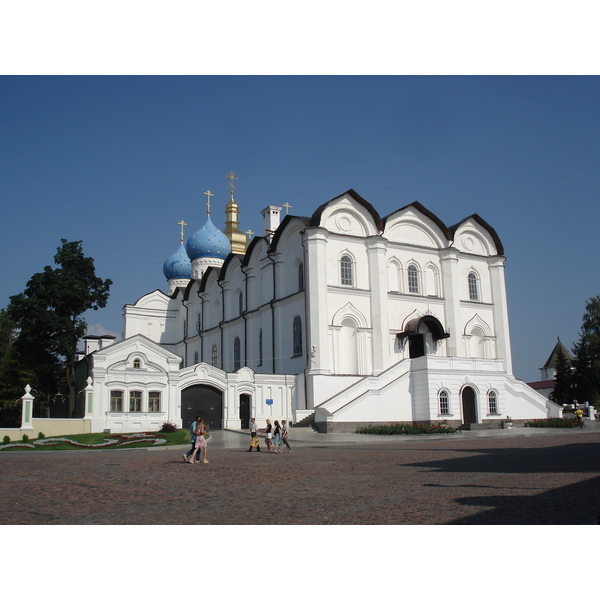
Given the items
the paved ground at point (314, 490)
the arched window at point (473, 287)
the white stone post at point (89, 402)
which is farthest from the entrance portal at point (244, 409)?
the paved ground at point (314, 490)

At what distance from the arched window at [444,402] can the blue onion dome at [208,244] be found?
2955 centimetres

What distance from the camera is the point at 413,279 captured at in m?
40.3

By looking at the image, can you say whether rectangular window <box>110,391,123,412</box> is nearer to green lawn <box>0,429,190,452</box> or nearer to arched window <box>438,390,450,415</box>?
green lawn <box>0,429,190,452</box>

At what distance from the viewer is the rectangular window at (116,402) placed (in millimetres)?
33188

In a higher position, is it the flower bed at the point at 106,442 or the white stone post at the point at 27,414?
the white stone post at the point at 27,414

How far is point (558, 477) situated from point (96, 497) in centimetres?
845

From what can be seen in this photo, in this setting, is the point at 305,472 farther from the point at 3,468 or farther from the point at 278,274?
the point at 278,274

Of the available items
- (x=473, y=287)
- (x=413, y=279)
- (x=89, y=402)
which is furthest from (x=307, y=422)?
(x=473, y=287)

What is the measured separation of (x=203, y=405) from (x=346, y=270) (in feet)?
37.2

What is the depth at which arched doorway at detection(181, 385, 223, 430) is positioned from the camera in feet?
116

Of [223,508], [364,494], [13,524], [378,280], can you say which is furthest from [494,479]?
[378,280]

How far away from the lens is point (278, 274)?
39844 millimetres

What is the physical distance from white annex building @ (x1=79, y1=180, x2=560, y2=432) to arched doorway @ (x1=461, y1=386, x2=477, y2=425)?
0.09 m

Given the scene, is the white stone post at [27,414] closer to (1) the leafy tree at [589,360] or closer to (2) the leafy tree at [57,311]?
(2) the leafy tree at [57,311]
